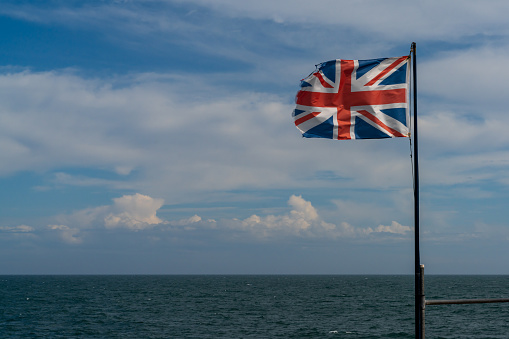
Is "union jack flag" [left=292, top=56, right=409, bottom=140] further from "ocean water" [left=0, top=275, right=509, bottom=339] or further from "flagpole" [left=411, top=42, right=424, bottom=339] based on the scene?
"ocean water" [left=0, top=275, right=509, bottom=339]

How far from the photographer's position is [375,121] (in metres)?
13.9

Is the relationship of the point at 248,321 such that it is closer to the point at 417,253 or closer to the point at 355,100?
the point at 355,100

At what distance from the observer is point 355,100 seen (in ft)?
47.0

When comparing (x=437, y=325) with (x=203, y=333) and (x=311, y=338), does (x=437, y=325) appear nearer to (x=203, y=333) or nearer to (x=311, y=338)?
(x=311, y=338)

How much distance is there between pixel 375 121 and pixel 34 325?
61.8 meters

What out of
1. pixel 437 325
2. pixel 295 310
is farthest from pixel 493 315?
pixel 295 310

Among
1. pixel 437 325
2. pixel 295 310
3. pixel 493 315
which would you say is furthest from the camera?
pixel 295 310

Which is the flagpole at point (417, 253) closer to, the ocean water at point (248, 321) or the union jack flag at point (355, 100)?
the union jack flag at point (355, 100)

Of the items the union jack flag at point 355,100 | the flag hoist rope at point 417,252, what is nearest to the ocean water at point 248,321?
the union jack flag at point 355,100

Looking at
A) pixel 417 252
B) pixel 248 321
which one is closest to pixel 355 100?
pixel 417 252

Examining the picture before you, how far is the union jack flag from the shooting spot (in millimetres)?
13750

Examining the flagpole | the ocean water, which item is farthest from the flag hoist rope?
the ocean water

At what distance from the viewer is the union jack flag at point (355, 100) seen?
1375 centimetres

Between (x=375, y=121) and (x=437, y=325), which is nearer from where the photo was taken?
(x=375, y=121)
